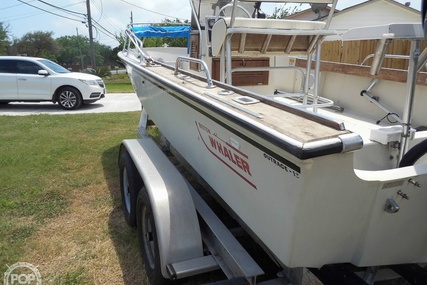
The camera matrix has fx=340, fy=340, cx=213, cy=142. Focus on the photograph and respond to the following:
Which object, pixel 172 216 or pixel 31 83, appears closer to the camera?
pixel 172 216

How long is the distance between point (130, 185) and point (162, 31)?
4.51 meters

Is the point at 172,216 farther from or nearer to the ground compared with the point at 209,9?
nearer to the ground

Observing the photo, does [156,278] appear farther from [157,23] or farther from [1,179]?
[157,23]

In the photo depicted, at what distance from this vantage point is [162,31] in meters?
6.74

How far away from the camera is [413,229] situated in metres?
1.70

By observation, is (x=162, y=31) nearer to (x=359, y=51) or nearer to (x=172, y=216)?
(x=359, y=51)

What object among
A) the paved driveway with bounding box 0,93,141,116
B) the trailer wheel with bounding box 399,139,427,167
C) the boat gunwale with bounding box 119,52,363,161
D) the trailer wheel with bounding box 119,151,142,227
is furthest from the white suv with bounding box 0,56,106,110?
the trailer wheel with bounding box 399,139,427,167

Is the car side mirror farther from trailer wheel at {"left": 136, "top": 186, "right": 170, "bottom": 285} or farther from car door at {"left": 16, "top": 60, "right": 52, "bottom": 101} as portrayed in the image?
trailer wheel at {"left": 136, "top": 186, "right": 170, "bottom": 285}

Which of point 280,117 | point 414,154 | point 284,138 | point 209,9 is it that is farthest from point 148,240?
point 209,9

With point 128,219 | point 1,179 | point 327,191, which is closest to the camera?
point 327,191

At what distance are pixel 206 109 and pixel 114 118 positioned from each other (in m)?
6.72

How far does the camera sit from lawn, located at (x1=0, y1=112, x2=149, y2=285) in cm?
277

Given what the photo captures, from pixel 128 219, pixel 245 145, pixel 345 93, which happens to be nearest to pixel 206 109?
pixel 245 145

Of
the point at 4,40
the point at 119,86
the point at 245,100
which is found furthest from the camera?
the point at 4,40
